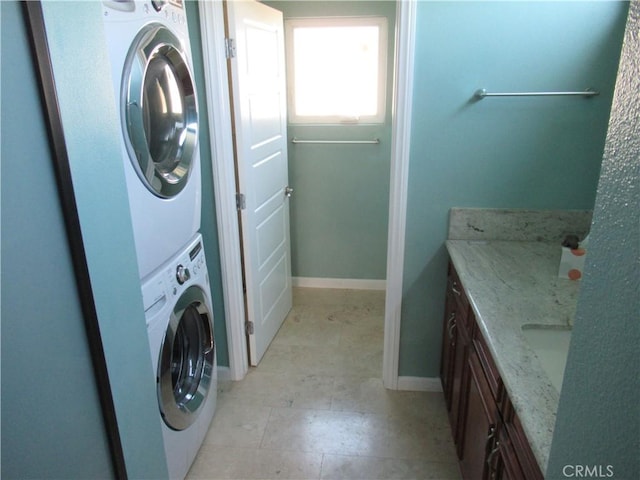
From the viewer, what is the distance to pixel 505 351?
1.27 metres

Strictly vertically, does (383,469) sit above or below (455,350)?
below

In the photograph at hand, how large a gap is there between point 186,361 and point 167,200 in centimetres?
77

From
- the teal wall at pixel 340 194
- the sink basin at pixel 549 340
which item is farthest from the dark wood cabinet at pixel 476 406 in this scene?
the teal wall at pixel 340 194

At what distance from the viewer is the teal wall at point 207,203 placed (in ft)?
6.88

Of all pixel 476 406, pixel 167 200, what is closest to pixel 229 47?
pixel 167 200

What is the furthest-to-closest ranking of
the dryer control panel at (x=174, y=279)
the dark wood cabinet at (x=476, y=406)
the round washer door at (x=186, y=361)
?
the round washer door at (x=186, y=361) → the dryer control panel at (x=174, y=279) → the dark wood cabinet at (x=476, y=406)

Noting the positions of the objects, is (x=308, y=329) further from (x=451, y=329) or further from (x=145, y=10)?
(x=145, y=10)

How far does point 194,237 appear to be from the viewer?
6.37 ft

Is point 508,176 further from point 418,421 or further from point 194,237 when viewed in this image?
point 194,237

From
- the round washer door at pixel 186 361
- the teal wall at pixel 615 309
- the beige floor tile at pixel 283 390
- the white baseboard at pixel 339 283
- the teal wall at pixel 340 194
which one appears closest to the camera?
the teal wall at pixel 615 309

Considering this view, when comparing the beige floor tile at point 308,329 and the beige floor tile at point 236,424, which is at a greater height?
the beige floor tile at point 308,329

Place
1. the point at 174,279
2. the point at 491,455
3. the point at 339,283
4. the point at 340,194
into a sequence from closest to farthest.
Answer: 1. the point at 491,455
2. the point at 174,279
3. the point at 340,194
4. the point at 339,283

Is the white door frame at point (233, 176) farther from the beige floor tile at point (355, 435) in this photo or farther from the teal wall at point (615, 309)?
the teal wall at point (615, 309)

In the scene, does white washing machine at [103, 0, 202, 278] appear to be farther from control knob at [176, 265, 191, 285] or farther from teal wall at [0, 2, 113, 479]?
teal wall at [0, 2, 113, 479]
